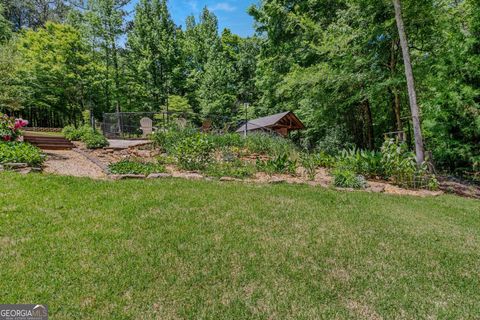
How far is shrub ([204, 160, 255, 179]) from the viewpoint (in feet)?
20.0

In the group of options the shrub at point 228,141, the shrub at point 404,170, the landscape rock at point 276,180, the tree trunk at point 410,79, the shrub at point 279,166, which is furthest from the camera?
the shrub at point 228,141

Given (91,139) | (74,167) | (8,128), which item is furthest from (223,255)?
(91,139)

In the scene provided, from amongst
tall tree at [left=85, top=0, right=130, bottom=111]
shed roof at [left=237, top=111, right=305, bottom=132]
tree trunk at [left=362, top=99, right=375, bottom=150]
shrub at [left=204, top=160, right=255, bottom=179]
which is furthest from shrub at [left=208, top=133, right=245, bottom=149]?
tall tree at [left=85, top=0, right=130, bottom=111]

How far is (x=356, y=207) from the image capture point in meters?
4.65

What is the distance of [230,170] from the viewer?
6.27 metres

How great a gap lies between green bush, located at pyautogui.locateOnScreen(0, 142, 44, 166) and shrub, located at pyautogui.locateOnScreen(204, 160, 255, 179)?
360 cm

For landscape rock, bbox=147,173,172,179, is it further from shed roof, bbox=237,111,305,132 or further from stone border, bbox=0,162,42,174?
shed roof, bbox=237,111,305,132

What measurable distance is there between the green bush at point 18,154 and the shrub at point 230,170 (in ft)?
11.8

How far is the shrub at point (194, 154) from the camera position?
21.7ft

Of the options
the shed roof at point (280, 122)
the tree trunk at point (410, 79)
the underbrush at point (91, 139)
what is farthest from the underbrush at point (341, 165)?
the shed roof at point (280, 122)

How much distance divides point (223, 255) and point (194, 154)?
4.07 metres

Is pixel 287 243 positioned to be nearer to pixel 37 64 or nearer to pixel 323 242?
pixel 323 242

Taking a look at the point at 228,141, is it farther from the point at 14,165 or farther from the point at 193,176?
the point at 14,165

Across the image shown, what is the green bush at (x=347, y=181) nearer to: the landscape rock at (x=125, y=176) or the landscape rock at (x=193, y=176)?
the landscape rock at (x=193, y=176)
